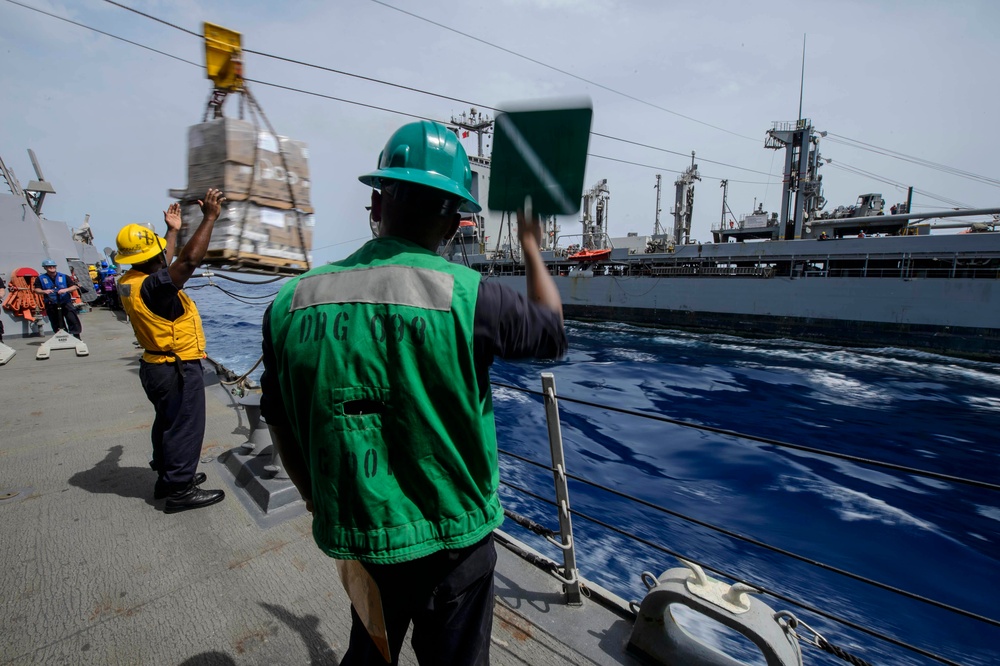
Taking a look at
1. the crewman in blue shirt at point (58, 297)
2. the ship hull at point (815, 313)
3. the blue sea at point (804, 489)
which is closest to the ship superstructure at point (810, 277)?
the ship hull at point (815, 313)

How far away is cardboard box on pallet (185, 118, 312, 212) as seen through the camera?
7.21ft

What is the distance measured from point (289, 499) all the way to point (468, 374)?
8.84 ft

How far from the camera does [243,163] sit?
7.27 ft

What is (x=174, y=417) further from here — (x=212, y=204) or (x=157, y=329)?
(x=212, y=204)

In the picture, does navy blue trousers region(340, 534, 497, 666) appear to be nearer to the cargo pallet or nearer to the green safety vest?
the green safety vest

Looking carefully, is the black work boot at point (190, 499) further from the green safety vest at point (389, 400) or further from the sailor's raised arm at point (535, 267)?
the sailor's raised arm at point (535, 267)

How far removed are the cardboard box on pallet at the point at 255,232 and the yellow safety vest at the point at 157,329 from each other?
30.0 inches

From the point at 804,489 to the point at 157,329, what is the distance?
24.2 ft

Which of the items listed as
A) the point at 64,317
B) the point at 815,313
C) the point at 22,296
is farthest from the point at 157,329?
the point at 815,313

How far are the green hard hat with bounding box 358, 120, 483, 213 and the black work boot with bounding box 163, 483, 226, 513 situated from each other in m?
2.94

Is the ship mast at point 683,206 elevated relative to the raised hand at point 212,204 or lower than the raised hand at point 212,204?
elevated

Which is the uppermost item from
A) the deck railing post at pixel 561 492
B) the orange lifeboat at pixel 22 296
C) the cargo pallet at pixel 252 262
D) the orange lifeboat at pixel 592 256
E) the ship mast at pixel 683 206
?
the ship mast at pixel 683 206

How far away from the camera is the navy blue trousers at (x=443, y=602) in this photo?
1.10 metres

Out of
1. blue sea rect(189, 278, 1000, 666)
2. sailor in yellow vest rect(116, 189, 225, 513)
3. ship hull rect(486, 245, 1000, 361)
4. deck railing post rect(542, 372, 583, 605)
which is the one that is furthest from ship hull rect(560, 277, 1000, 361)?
sailor in yellow vest rect(116, 189, 225, 513)
